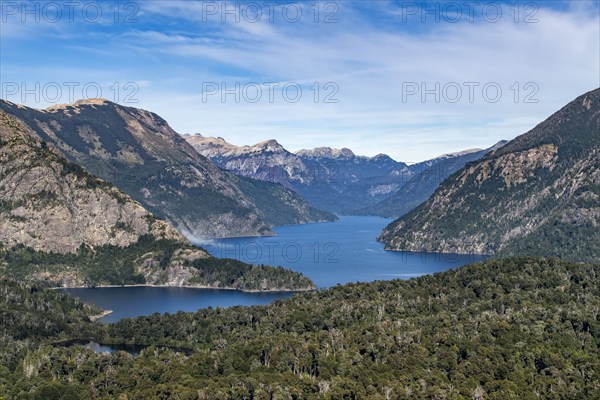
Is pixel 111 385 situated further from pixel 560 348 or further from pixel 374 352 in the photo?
pixel 560 348

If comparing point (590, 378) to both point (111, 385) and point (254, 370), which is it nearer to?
point (254, 370)

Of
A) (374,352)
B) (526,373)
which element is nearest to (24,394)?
(374,352)

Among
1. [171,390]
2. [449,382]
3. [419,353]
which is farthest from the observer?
[419,353]

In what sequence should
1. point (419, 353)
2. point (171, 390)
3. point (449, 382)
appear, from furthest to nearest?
point (419, 353), point (449, 382), point (171, 390)

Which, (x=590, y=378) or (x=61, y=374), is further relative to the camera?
(x=61, y=374)

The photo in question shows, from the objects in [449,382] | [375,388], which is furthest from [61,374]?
[449,382]

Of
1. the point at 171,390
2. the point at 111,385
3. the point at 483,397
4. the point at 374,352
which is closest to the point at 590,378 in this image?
the point at 483,397

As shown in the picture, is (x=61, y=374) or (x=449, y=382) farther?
Result: (x=61, y=374)

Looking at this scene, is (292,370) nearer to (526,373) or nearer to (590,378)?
(526,373)
